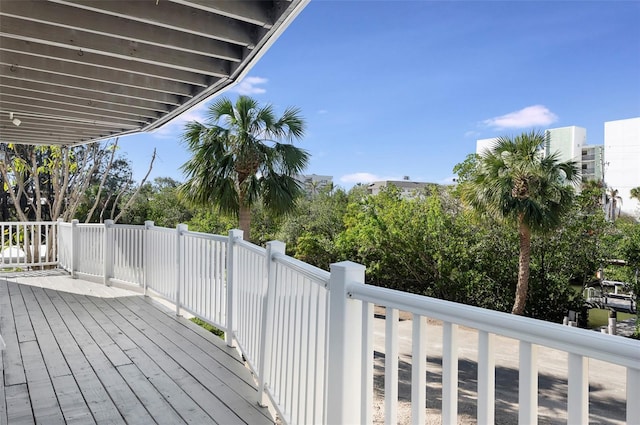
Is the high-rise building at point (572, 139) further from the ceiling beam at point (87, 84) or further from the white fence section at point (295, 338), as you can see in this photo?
the white fence section at point (295, 338)

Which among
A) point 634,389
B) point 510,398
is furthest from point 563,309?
point 634,389

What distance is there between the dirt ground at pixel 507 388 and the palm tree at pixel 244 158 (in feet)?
11.9

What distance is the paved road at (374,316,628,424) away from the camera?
4.47 meters

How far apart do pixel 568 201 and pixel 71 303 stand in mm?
9996

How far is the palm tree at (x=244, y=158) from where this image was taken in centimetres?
858

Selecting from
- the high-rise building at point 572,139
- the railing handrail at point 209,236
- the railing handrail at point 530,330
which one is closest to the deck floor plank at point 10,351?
the railing handrail at point 209,236

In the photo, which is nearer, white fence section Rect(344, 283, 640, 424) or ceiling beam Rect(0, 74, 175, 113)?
white fence section Rect(344, 283, 640, 424)

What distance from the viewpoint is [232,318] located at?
137 inches

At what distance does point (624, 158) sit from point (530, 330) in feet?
151

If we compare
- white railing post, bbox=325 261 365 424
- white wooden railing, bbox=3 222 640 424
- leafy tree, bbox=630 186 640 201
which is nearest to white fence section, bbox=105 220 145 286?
white wooden railing, bbox=3 222 640 424

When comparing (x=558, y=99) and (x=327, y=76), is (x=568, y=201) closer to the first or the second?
(x=327, y=76)

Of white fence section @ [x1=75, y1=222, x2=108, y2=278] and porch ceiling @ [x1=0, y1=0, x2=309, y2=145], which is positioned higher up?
porch ceiling @ [x1=0, y1=0, x2=309, y2=145]

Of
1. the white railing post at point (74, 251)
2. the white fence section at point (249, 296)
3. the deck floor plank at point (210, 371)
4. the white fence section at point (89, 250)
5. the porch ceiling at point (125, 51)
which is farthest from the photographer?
the white railing post at point (74, 251)

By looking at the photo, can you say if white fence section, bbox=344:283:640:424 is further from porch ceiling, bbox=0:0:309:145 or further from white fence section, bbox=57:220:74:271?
white fence section, bbox=57:220:74:271
